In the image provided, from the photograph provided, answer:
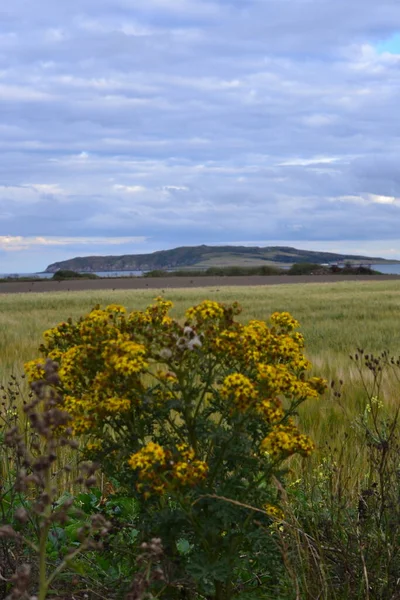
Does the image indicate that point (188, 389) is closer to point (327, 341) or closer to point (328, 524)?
point (328, 524)

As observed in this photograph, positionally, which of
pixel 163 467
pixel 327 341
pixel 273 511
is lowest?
pixel 327 341

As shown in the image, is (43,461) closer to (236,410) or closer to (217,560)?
(236,410)

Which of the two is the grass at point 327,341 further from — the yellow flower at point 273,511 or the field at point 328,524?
the yellow flower at point 273,511

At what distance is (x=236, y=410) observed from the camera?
110 inches

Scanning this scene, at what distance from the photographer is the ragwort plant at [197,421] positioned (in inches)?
108

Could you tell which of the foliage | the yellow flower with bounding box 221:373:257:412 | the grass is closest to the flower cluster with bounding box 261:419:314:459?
the yellow flower with bounding box 221:373:257:412

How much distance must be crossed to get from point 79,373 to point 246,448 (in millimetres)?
879

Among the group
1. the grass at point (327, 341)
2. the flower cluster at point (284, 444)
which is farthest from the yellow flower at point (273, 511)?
the grass at point (327, 341)

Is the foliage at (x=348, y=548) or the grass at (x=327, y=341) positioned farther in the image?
the grass at (x=327, y=341)

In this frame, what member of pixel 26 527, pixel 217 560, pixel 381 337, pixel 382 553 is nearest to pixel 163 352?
pixel 217 560

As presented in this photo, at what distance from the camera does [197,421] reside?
2.95m

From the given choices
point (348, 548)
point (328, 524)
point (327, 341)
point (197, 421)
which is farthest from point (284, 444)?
point (327, 341)

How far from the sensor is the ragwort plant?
2736mm

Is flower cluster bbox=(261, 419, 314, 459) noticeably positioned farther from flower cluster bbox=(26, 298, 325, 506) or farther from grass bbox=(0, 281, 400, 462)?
grass bbox=(0, 281, 400, 462)
